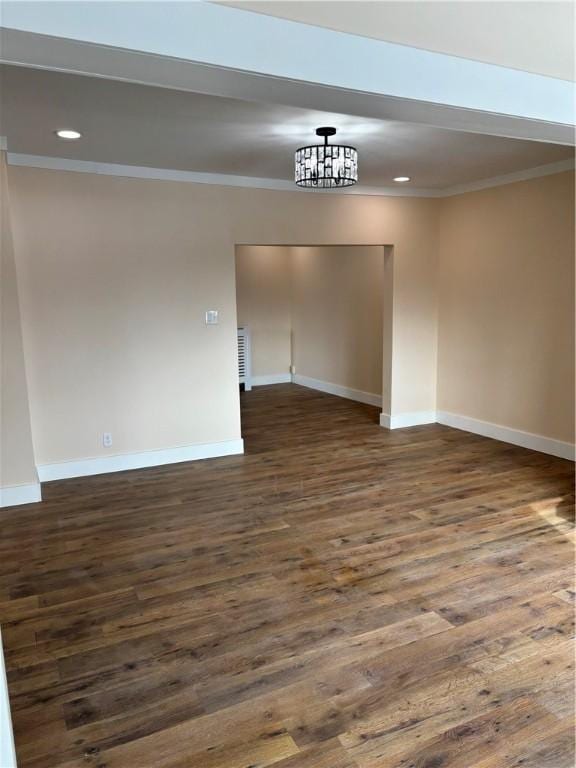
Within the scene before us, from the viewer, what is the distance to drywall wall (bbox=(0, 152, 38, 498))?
3.78m

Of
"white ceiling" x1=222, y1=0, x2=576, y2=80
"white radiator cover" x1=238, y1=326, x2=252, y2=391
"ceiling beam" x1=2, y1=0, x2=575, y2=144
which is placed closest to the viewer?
"ceiling beam" x1=2, y1=0, x2=575, y2=144

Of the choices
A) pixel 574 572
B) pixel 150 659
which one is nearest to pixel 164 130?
pixel 150 659

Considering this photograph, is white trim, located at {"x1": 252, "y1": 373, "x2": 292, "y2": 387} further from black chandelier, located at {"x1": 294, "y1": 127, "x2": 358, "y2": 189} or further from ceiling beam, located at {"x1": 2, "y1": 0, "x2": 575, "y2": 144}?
ceiling beam, located at {"x1": 2, "y1": 0, "x2": 575, "y2": 144}

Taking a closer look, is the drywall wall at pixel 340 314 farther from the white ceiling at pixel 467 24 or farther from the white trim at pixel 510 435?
the white ceiling at pixel 467 24

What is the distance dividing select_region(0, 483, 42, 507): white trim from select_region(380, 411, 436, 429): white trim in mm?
3543

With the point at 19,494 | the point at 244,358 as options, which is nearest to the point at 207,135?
the point at 19,494

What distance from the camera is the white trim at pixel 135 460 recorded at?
4492mm

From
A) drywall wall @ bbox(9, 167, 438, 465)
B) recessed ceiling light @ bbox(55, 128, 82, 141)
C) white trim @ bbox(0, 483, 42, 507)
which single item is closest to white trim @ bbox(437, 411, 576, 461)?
drywall wall @ bbox(9, 167, 438, 465)

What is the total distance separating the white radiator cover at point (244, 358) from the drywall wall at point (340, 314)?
32.7 inches

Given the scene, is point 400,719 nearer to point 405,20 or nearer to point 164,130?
point 405,20

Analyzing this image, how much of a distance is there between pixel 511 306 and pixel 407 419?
1.64m

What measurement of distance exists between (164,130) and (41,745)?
321 centimetres

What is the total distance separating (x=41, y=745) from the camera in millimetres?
1865

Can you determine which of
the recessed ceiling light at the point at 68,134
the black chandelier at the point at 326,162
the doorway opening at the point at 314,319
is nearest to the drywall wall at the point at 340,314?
the doorway opening at the point at 314,319
